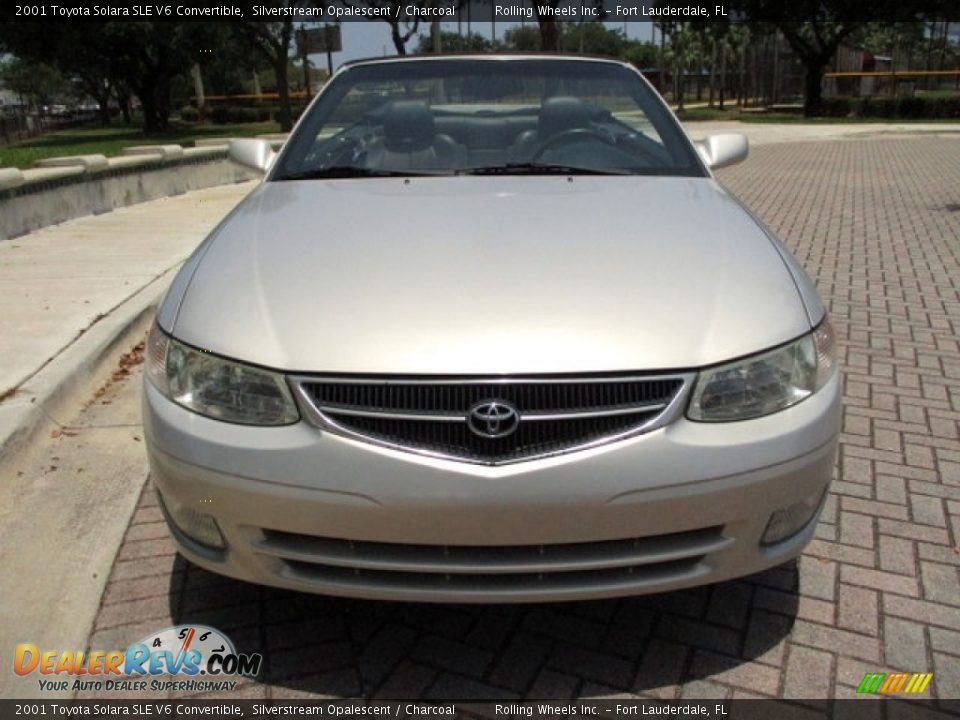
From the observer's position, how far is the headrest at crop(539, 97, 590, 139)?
354cm

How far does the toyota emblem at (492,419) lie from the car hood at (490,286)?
0.27 feet

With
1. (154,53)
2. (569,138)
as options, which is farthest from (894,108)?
(569,138)

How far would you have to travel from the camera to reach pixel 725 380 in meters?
2.02

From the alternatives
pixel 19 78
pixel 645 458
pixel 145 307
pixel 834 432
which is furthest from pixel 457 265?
pixel 19 78

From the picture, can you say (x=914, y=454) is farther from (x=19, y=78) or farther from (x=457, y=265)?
(x=19, y=78)

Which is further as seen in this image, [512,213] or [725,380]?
[512,213]

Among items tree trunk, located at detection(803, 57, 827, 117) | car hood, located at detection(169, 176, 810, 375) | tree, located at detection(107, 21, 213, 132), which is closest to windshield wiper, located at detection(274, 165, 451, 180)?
car hood, located at detection(169, 176, 810, 375)

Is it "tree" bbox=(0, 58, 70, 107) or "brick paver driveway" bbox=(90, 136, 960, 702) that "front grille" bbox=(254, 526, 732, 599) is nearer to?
"brick paver driveway" bbox=(90, 136, 960, 702)

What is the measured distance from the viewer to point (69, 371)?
4.12m

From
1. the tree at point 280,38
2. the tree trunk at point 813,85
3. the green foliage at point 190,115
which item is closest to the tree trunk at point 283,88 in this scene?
the tree at point 280,38

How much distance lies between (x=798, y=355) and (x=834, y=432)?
216 mm

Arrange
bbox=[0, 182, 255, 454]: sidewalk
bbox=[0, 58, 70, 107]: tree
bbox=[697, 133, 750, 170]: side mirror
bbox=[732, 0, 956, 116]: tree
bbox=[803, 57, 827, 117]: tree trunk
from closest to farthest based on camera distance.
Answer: bbox=[697, 133, 750, 170]: side mirror → bbox=[0, 182, 255, 454]: sidewalk → bbox=[732, 0, 956, 116]: tree → bbox=[803, 57, 827, 117]: tree trunk → bbox=[0, 58, 70, 107]: tree

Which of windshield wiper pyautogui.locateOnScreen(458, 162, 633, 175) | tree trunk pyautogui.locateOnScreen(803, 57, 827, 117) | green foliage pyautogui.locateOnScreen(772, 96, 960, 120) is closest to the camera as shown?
windshield wiper pyautogui.locateOnScreen(458, 162, 633, 175)

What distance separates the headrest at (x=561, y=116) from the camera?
3.54 metres
